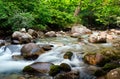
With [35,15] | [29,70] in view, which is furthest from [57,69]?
[35,15]

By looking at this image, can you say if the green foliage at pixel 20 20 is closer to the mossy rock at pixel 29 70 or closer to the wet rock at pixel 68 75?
the mossy rock at pixel 29 70

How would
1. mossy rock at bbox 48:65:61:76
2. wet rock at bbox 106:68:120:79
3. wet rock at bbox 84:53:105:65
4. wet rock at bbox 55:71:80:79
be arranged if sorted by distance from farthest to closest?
wet rock at bbox 84:53:105:65 → mossy rock at bbox 48:65:61:76 → wet rock at bbox 55:71:80:79 → wet rock at bbox 106:68:120:79

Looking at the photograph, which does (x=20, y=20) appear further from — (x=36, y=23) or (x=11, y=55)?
(x=11, y=55)

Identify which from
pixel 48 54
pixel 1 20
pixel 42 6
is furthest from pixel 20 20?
pixel 48 54

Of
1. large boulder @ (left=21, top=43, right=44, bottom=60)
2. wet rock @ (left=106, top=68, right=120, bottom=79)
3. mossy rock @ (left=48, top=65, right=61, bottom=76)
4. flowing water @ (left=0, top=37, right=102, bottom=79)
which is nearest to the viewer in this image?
wet rock @ (left=106, top=68, right=120, bottom=79)

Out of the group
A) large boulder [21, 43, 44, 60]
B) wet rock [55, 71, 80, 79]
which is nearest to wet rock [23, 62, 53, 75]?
wet rock [55, 71, 80, 79]

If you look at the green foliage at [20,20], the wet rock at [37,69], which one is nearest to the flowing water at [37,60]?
the wet rock at [37,69]

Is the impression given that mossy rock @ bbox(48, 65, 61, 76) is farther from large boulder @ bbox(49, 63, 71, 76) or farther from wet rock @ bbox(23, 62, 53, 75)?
wet rock @ bbox(23, 62, 53, 75)

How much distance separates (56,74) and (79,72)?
707 mm

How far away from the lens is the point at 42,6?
16.2 m

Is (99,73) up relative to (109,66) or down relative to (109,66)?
down

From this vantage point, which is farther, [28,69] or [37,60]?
[37,60]

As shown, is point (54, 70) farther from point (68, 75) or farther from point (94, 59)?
point (94, 59)

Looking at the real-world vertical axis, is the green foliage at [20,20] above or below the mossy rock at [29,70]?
above
